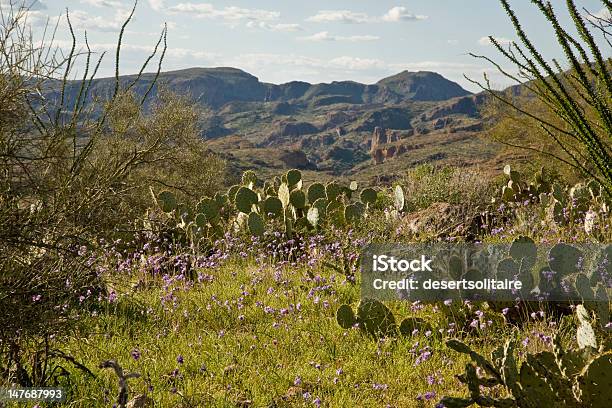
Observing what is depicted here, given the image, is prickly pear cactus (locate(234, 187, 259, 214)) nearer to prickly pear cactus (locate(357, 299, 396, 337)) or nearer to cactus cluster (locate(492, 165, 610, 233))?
cactus cluster (locate(492, 165, 610, 233))

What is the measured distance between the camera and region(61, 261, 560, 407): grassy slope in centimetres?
393

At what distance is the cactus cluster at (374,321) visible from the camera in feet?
15.9

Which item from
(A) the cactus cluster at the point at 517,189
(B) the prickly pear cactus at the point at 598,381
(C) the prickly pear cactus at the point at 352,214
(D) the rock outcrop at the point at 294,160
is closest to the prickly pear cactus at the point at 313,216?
(C) the prickly pear cactus at the point at 352,214

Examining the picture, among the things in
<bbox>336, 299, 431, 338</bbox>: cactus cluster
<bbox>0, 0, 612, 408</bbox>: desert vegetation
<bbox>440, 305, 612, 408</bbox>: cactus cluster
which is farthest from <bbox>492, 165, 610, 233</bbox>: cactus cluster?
<bbox>440, 305, 612, 408</bbox>: cactus cluster

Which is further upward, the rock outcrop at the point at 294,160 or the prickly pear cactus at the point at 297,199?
the prickly pear cactus at the point at 297,199

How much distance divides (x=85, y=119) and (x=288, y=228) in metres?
4.43

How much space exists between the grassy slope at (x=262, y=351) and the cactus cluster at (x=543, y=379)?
700 millimetres

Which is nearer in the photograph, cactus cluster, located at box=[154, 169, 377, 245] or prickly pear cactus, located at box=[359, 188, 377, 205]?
cactus cluster, located at box=[154, 169, 377, 245]

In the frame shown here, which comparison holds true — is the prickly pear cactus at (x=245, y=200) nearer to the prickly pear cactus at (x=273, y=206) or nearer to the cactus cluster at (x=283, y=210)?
the cactus cluster at (x=283, y=210)

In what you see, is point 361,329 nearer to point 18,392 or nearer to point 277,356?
point 277,356

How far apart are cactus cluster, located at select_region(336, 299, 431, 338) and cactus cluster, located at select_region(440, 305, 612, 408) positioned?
1568mm

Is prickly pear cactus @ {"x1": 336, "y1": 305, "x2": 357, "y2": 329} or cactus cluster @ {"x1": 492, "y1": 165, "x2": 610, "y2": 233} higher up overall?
cactus cluster @ {"x1": 492, "y1": 165, "x2": 610, "y2": 233}

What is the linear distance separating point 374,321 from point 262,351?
97 centimetres

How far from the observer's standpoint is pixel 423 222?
27.0 ft
